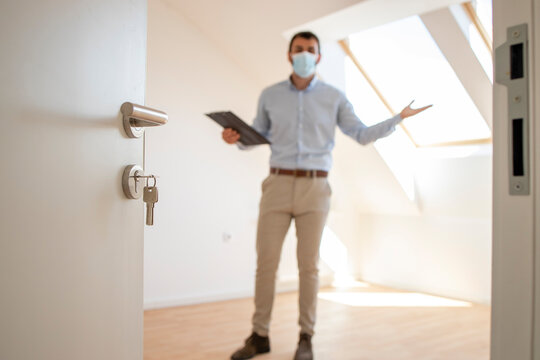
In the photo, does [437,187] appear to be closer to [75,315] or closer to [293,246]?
[293,246]

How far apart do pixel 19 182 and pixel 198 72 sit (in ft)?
8.95

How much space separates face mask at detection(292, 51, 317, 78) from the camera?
2.17 m

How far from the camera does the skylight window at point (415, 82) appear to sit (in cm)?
298

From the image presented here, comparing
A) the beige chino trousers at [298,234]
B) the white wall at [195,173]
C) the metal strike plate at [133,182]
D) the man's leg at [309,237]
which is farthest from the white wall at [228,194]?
the metal strike plate at [133,182]

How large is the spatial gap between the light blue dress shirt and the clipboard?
5.6 inches

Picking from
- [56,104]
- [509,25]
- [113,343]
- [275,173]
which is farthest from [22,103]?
[275,173]

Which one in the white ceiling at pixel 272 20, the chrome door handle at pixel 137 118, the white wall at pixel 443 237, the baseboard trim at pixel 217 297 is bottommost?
the baseboard trim at pixel 217 297


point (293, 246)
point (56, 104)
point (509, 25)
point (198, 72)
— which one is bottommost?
point (293, 246)

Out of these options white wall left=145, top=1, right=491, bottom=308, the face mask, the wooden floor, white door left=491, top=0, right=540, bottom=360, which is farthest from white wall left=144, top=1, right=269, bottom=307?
white door left=491, top=0, right=540, bottom=360

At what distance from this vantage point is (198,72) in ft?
10.5

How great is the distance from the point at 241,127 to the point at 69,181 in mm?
1415

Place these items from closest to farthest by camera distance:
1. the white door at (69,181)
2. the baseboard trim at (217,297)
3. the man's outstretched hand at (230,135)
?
the white door at (69,181), the man's outstretched hand at (230,135), the baseboard trim at (217,297)

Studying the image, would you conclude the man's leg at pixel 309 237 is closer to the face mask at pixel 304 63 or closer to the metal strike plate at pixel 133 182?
the face mask at pixel 304 63

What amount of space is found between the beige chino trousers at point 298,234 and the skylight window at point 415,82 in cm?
136
